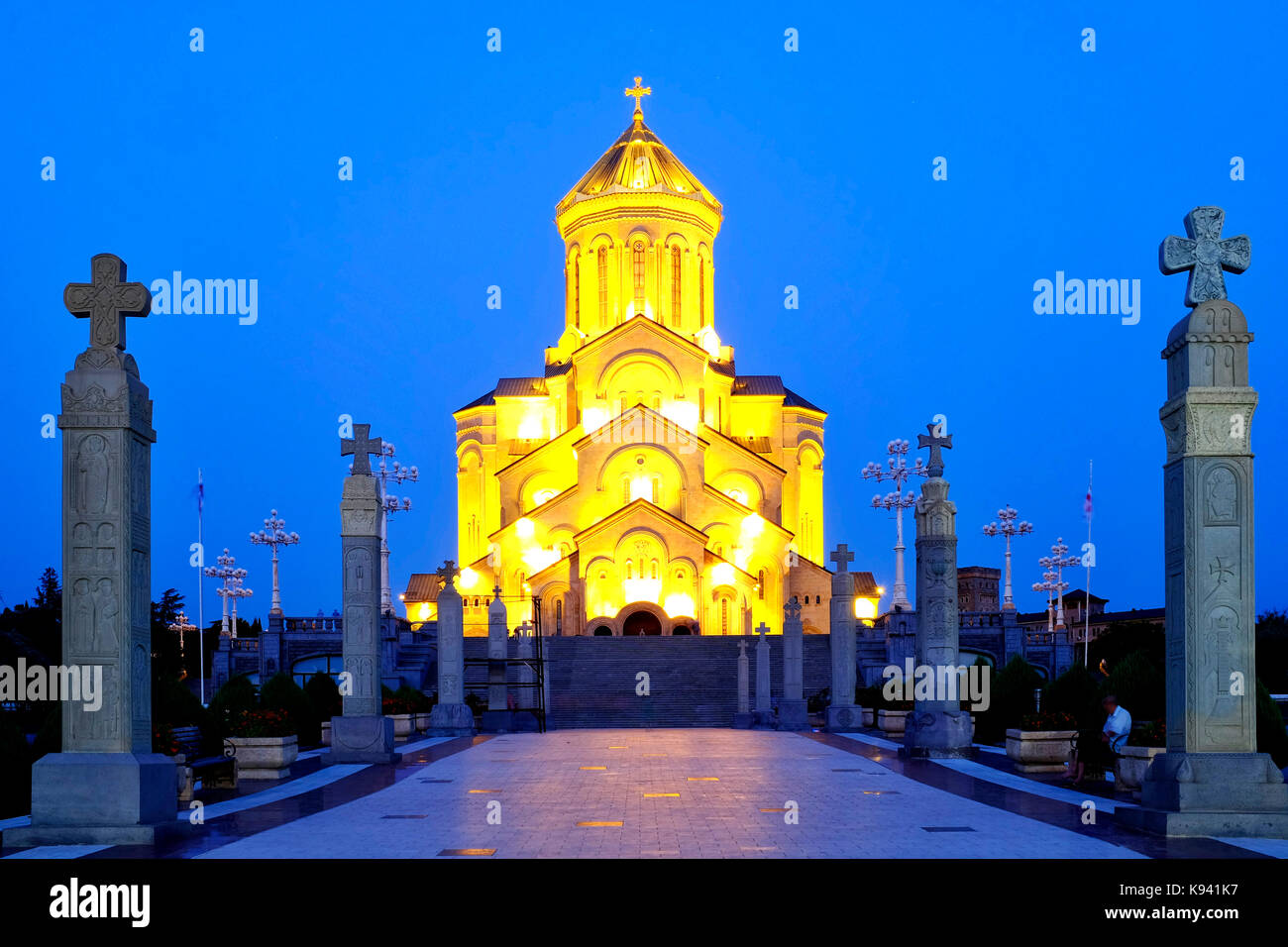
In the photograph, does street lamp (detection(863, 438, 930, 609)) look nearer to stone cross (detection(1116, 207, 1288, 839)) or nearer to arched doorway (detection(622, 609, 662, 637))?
arched doorway (detection(622, 609, 662, 637))

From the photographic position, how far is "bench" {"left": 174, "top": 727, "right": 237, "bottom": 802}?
13484 millimetres

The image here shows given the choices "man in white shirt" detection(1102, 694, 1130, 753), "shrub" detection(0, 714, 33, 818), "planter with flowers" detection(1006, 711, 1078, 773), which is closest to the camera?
"shrub" detection(0, 714, 33, 818)

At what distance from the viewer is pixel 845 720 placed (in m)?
29.5

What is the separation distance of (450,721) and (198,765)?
1306 cm

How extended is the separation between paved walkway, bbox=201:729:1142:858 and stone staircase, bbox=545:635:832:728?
16.1 meters

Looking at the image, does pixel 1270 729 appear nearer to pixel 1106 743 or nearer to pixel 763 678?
pixel 1106 743

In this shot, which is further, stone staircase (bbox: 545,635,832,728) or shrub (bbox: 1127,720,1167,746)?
stone staircase (bbox: 545,635,832,728)

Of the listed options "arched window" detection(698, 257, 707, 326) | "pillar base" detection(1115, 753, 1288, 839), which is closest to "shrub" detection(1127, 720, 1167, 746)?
"pillar base" detection(1115, 753, 1288, 839)

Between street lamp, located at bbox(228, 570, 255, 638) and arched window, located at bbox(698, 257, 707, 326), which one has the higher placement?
arched window, located at bbox(698, 257, 707, 326)

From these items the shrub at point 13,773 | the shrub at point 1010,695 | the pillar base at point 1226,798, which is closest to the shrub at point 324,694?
the shrub at point 13,773

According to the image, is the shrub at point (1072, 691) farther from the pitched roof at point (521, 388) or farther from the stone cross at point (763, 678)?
the pitched roof at point (521, 388)

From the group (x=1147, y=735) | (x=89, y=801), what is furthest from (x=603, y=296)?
(x=89, y=801)

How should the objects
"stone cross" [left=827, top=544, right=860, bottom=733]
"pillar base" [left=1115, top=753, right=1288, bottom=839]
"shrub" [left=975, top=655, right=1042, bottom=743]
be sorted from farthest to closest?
"stone cross" [left=827, top=544, right=860, bottom=733]
"shrub" [left=975, top=655, right=1042, bottom=743]
"pillar base" [left=1115, top=753, right=1288, bottom=839]
